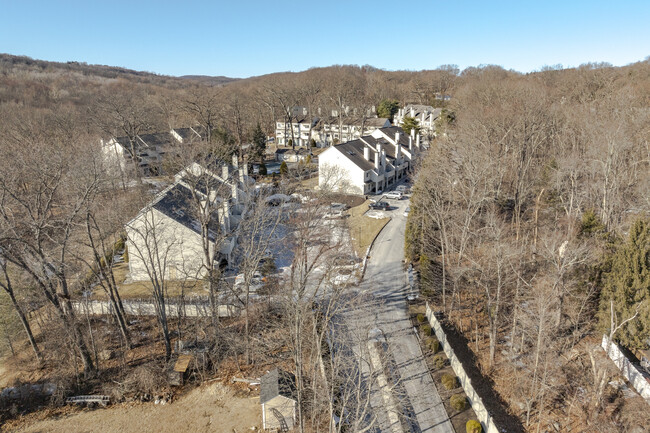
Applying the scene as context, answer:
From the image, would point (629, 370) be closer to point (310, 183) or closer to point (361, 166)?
point (361, 166)

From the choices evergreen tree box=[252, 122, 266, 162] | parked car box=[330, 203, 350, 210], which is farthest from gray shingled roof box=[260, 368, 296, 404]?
evergreen tree box=[252, 122, 266, 162]

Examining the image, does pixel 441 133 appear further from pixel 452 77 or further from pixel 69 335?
pixel 452 77

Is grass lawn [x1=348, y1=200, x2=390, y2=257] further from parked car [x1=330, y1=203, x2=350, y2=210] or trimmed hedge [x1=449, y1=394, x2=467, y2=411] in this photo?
trimmed hedge [x1=449, y1=394, x2=467, y2=411]

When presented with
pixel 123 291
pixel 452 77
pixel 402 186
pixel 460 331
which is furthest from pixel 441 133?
pixel 452 77

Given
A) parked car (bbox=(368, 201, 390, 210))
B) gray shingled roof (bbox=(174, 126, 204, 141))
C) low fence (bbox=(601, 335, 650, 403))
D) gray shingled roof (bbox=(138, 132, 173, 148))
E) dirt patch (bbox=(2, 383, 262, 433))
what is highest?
gray shingled roof (bbox=(174, 126, 204, 141))

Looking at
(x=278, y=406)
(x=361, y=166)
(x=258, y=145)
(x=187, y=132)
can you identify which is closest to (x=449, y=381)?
(x=278, y=406)
